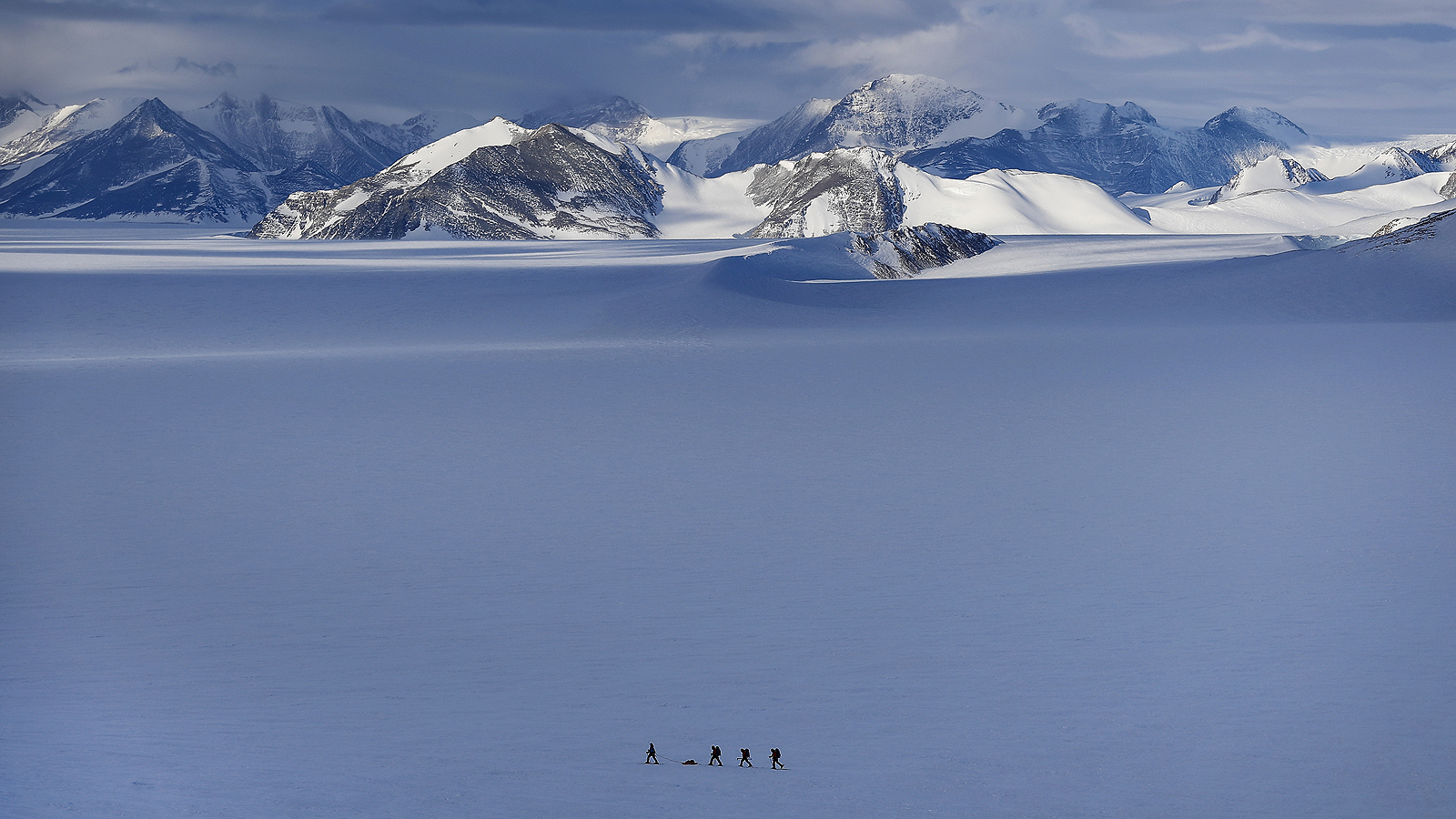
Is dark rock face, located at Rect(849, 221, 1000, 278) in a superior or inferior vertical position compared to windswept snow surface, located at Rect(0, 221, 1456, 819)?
superior

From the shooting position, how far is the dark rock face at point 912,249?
7644 centimetres

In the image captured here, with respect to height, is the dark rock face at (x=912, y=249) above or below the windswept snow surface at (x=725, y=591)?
above

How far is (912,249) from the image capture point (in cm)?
8038

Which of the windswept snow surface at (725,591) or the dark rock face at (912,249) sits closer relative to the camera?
the windswept snow surface at (725,591)

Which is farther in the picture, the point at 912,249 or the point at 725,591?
the point at 912,249

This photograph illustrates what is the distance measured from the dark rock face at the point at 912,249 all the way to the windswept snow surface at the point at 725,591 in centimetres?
4831

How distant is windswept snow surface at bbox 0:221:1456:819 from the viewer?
8688 mm

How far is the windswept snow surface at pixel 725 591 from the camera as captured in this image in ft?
28.5

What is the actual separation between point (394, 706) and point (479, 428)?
39.3 feet

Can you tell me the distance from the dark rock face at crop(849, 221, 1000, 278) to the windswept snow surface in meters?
48.3

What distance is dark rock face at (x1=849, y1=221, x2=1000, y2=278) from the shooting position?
76.4 metres

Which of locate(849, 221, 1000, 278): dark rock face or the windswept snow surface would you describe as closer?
the windswept snow surface

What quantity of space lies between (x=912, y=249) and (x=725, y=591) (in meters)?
70.3

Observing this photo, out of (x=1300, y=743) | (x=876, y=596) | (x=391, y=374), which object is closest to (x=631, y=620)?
(x=876, y=596)
